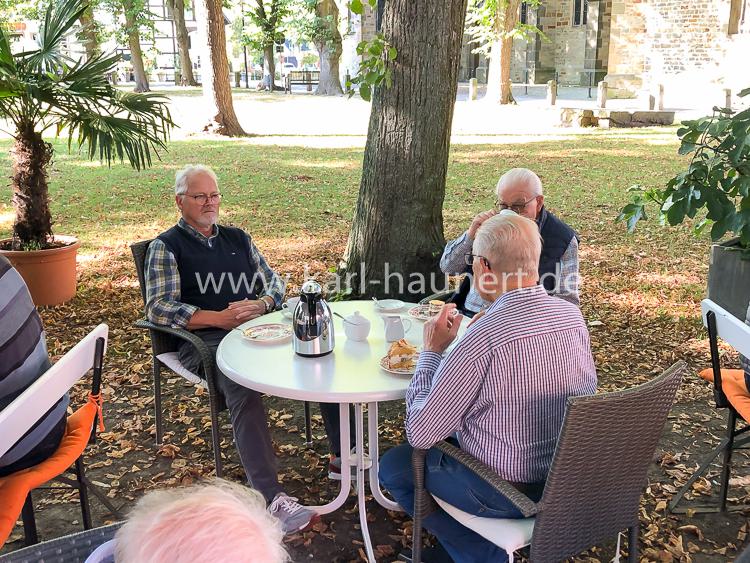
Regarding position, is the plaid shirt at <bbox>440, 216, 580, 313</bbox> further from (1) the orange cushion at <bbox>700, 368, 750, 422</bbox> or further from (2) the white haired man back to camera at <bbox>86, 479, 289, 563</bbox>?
(2) the white haired man back to camera at <bbox>86, 479, 289, 563</bbox>

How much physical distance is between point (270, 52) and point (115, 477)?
34375mm

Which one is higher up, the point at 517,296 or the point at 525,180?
the point at 525,180

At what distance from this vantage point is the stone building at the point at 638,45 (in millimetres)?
20719

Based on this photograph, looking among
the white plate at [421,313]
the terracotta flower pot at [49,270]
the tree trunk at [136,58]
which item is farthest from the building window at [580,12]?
the white plate at [421,313]

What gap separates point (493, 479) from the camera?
2.10 m

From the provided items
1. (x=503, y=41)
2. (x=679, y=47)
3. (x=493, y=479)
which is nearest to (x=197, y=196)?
(x=493, y=479)

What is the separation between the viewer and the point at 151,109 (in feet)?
16.9

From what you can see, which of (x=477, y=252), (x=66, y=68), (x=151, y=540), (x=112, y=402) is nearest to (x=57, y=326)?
(x=112, y=402)

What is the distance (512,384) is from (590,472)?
1.12ft

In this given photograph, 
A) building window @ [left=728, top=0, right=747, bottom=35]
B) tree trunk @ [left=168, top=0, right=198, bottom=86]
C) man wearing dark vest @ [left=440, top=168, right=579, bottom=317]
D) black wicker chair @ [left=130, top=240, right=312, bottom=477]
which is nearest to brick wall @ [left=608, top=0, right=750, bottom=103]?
building window @ [left=728, top=0, right=747, bottom=35]

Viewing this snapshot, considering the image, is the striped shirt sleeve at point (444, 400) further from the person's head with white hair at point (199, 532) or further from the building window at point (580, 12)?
the building window at point (580, 12)

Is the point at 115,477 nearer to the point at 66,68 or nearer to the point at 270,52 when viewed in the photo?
the point at 66,68

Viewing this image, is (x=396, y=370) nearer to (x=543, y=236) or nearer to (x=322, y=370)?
(x=322, y=370)

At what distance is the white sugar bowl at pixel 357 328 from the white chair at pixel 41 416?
936 millimetres
